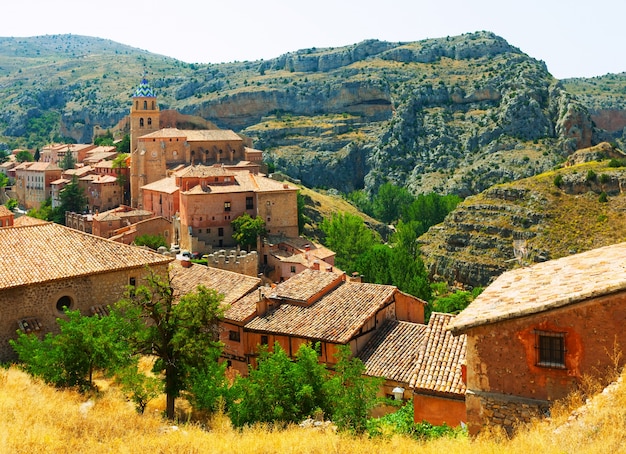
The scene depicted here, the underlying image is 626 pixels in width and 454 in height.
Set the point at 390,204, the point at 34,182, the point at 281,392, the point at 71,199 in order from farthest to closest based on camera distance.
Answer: the point at 390,204, the point at 34,182, the point at 71,199, the point at 281,392

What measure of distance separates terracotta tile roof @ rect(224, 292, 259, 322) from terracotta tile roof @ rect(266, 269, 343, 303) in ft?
2.84

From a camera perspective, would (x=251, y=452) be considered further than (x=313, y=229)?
No

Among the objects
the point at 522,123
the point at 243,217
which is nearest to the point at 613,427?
the point at 243,217

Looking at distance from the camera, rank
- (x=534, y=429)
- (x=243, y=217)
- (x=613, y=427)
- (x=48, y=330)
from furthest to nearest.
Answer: (x=243, y=217)
(x=48, y=330)
(x=534, y=429)
(x=613, y=427)

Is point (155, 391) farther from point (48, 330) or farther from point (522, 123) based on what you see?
point (522, 123)

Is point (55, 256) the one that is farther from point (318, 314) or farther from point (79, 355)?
point (318, 314)

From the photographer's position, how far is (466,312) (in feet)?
41.6

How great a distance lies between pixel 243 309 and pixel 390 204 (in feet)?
255

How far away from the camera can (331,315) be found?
1011 inches

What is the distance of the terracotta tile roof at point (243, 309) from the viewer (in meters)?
26.7

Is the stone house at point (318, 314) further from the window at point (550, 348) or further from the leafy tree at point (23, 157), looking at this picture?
the leafy tree at point (23, 157)

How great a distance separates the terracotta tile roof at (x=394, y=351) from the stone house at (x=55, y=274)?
857 cm

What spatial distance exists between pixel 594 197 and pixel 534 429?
197 ft

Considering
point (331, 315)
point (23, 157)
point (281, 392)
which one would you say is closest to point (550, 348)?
point (281, 392)
